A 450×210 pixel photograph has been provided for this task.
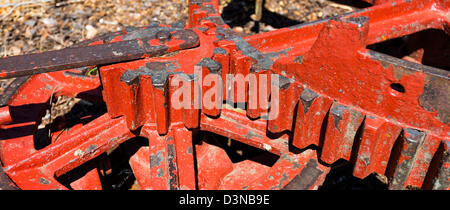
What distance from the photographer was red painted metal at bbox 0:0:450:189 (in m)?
2.47

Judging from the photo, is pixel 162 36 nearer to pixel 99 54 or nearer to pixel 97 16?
pixel 99 54

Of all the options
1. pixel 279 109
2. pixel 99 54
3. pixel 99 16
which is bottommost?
pixel 99 16

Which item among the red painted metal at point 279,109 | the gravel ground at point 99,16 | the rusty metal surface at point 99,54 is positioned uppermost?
the rusty metal surface at point 99,54

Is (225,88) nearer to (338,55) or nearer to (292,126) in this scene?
(292,126)

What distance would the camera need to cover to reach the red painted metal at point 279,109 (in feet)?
8.09

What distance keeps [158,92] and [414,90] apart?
1431mm

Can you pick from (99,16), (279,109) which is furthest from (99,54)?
(99,16)

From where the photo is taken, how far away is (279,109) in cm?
287

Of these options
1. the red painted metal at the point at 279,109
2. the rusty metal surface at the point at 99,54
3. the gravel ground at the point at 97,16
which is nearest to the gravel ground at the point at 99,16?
the gravel ground at the point at 97,16

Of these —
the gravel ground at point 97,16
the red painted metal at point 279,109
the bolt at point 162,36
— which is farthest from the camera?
the gravel ground at point 97,16

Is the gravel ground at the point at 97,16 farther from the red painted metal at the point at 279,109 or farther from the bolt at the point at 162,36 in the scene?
the bolt at the point at 162,36

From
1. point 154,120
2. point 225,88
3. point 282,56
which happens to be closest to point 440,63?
point 282,56

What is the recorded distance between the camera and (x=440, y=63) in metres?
3.83

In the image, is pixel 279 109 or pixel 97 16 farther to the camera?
pixel 97 16
